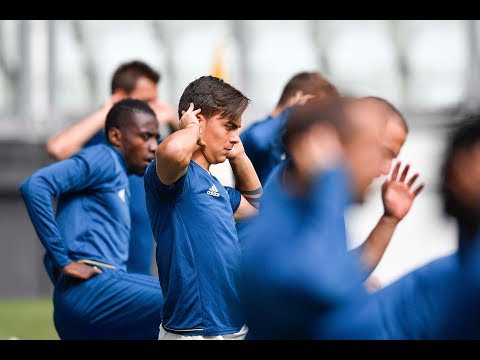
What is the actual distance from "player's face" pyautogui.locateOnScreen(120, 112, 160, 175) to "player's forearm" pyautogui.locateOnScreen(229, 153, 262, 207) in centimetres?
114

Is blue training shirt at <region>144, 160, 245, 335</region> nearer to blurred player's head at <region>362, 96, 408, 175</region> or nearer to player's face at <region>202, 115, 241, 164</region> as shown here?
player's face at <region>202, 115, 241, 164</region>

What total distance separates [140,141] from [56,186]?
1.73 ft

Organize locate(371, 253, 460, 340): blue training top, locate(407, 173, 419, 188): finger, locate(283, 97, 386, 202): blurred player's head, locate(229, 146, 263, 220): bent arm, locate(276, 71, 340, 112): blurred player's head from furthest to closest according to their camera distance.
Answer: locate(276, 71, 340, 112): blurred player's head
locate(229, 146, 263, 220): bent arm
locate(407, 173, 419, 188): finger
locate(283, 97, 386, 202): blurred player's head
locate(371, 253, 460, 340): blue training top

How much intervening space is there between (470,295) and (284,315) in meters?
0.49

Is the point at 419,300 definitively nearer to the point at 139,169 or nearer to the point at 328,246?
the point at 328,246

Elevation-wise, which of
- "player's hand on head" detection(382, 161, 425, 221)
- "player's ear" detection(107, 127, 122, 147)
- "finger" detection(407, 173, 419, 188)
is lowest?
"player's ear" detection(107, 127, 122, 147)

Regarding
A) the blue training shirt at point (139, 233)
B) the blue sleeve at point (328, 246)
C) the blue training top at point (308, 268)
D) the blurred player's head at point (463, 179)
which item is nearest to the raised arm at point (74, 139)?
the blue training shirt at point (139, 233)

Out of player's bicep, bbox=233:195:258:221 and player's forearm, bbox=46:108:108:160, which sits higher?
player's forearm, bbox=46:108:108:160

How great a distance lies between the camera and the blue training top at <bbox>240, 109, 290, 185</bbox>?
528cm

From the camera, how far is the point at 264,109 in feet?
40.4

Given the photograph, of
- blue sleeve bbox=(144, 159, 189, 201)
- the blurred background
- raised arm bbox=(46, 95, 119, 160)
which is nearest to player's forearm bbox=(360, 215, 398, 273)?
blue sleeve bbox=(144, 159, 189, 201)
